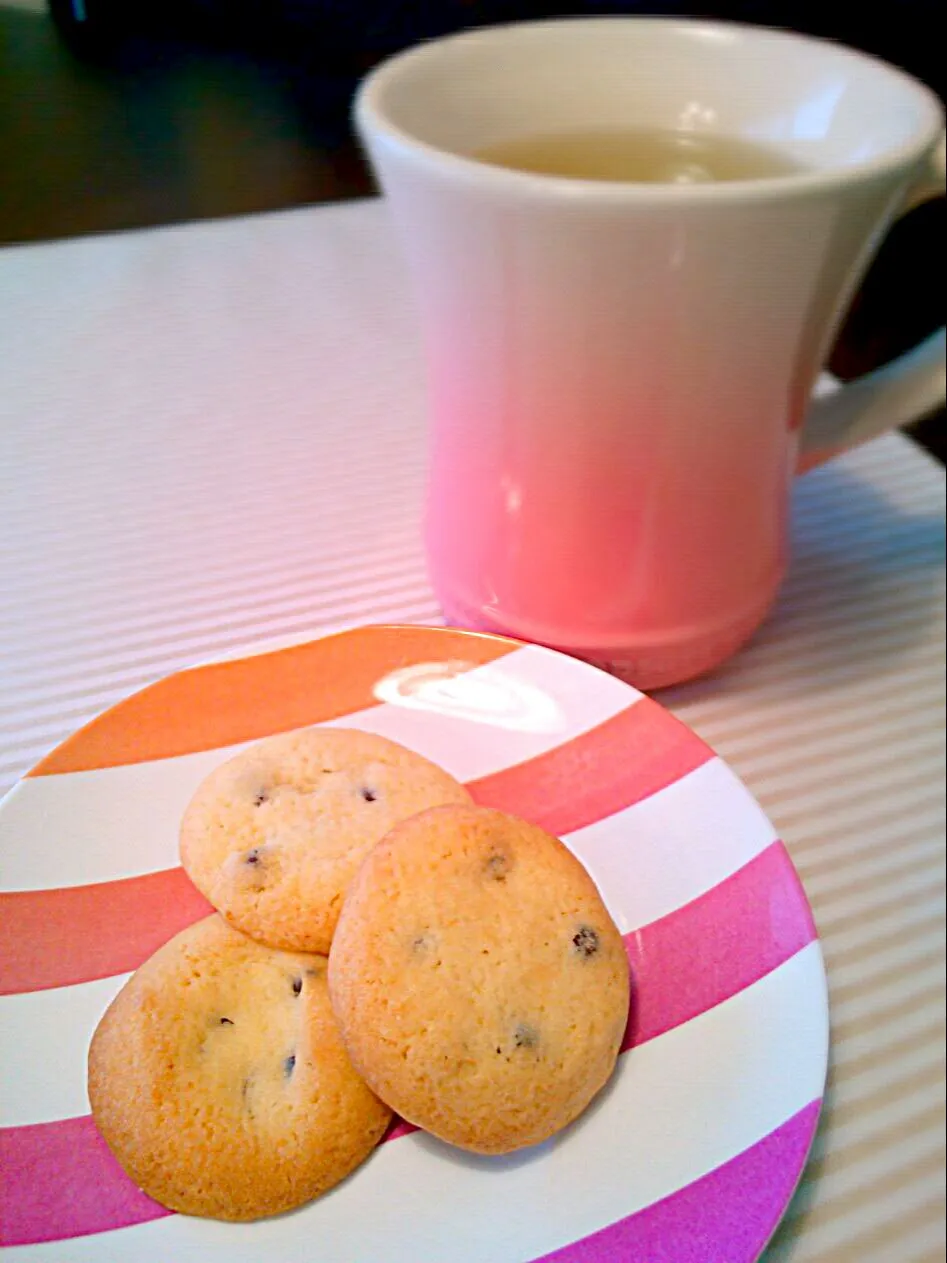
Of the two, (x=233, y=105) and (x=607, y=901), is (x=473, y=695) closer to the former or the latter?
(x=607, y=901)

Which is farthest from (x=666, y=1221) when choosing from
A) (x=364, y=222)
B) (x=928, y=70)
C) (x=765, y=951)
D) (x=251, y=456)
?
(x=928, y=70)

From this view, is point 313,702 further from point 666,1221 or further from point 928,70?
point 928,70

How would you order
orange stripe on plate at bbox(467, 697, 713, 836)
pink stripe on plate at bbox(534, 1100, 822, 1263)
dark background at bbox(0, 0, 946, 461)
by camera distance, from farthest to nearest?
dark background at bbox(0, 0, 946, 461), orange stripe on plate at bbox(467, 697, 713, 836), pink stripe on plate at bbox(534, 1100, 822, 1263)

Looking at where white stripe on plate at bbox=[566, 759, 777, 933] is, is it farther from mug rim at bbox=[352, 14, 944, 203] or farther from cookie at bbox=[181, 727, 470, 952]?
mug rim at bbox=[352, 14, 944, 203]

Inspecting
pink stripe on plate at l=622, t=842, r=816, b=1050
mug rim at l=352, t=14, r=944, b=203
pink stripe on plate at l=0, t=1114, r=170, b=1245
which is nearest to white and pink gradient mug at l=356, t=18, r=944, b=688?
mug rim at l=352, t=14, r=944, b=203

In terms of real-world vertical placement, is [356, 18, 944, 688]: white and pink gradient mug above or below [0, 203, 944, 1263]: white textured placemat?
above

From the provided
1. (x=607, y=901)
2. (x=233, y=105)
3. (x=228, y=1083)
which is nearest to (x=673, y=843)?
(x=607, y=901)
